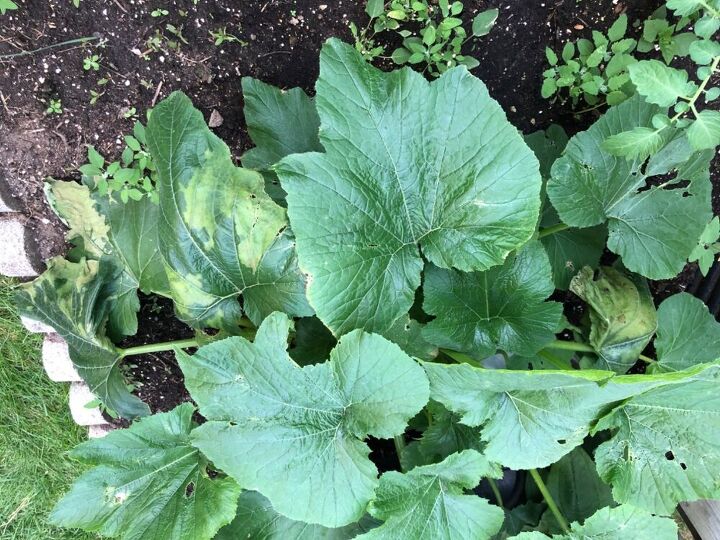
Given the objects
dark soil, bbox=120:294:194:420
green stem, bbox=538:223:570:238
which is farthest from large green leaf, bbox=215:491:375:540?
green stem, bbox=538:223:570:238

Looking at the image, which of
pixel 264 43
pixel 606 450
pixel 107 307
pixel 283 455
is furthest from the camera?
pixel 107 307

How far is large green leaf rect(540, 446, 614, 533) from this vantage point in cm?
198

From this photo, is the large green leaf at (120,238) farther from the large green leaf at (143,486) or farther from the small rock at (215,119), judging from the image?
the large green leaf at (143,486)

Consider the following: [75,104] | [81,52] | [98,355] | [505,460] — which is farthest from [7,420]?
[505,460]

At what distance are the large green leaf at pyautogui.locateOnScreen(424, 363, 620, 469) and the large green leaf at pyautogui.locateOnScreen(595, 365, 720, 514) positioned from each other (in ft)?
0.42

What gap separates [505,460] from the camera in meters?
1.53

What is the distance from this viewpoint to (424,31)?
186cm

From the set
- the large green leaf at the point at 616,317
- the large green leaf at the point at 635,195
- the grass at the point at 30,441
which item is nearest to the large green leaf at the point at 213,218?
the large green leaf at the point at 635,195

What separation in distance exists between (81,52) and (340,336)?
4.27 ft

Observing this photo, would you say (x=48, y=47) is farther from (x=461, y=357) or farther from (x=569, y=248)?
(x=569, y=248)

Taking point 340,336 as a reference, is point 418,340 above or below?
below

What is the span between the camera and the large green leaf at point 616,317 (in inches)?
73.7

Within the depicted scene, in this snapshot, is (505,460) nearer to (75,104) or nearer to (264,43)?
(264,43)

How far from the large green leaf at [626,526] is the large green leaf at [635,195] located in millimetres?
652
